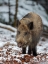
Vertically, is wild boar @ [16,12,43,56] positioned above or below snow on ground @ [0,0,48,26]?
below

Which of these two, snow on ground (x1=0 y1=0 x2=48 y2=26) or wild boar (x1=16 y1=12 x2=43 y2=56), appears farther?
snow on ground (x1=0 y1=0 x2=48 y2=26)

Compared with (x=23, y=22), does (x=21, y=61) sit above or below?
below

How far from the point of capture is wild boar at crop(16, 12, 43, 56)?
721cm

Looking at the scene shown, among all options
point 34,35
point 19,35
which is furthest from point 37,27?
point 19,35

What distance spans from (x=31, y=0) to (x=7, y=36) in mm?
4959

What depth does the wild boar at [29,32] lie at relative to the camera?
284 inches

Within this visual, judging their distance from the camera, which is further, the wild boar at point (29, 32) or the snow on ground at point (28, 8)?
the snow on ground at point (28, 8)

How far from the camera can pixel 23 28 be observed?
24.5 feet

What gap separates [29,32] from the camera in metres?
7.52

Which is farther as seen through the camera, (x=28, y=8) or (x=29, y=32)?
(x=28, y=8)

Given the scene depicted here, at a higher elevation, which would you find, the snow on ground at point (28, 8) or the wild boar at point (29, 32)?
the snow on ground at point (28, 8)

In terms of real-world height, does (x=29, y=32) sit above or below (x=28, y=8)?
below

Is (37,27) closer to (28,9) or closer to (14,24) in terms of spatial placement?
(14,24)

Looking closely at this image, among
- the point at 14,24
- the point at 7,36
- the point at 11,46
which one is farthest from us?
the point at 14,24
